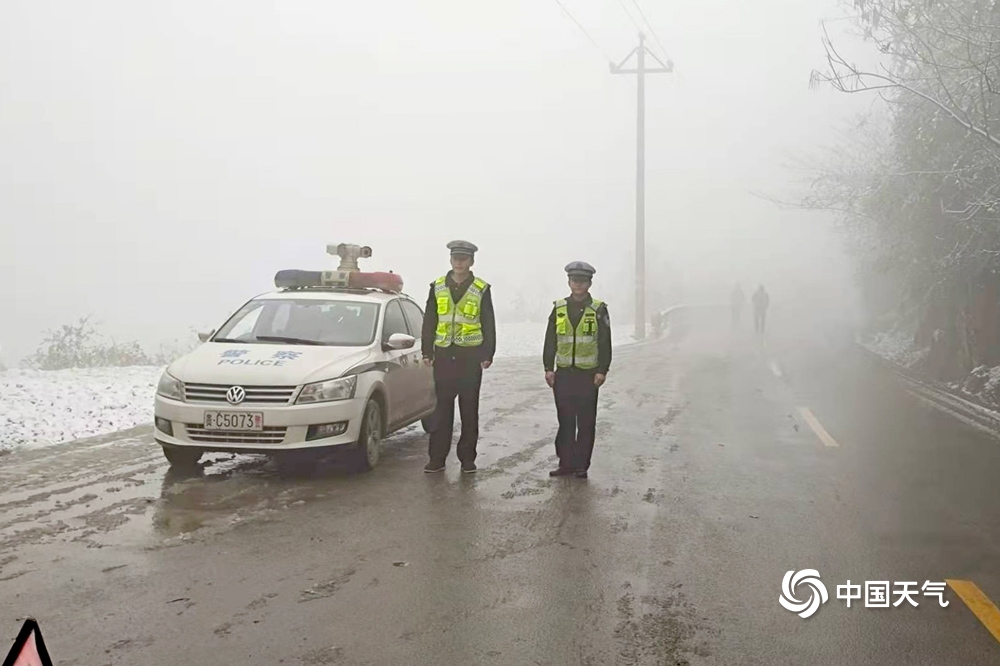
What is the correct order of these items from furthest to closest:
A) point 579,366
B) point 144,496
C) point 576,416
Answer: point 576,416 → point 579,366 → point 144,496

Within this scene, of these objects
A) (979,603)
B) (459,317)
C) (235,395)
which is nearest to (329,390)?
(235,395)

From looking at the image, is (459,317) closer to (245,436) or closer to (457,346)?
(457,346)

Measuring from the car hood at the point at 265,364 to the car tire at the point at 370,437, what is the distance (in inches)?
18.3

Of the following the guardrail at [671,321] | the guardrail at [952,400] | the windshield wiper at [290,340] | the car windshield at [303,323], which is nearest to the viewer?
the windshield wiper at [290,340]

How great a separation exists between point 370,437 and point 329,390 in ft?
2.28

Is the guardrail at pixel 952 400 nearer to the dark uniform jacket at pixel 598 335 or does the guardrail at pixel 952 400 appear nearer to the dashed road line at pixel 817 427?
the dashed road line at pixel 817 427

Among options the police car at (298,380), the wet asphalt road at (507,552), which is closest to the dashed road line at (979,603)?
the wet asphalt road at (507,552)

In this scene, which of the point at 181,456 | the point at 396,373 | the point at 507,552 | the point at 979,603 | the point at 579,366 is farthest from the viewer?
the point at 396,373

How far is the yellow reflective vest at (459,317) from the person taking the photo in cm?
745

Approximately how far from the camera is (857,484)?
23.7 ft

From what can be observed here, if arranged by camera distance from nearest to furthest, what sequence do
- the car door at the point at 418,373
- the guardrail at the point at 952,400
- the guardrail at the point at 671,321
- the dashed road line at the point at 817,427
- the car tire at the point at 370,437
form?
the car tire at the point at 370,437
the car door at the point at 418,373
the dashed road line at the point at 817,427
the guardrail at the point at 952,400
the guardrail at the point at 671,321

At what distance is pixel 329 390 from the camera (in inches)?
280

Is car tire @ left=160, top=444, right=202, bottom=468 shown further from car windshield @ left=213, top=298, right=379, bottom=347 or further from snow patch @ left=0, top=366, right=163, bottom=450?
snow patch @ left=0, top=366, right=163, bottom=450

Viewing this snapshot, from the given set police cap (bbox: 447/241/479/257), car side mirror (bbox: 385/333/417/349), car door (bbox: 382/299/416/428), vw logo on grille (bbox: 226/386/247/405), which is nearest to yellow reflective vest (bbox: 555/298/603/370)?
police cap (bbox: 447/241/479/257)
